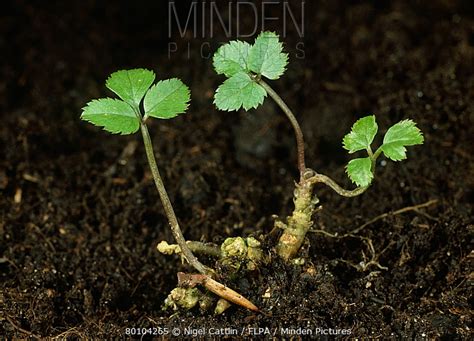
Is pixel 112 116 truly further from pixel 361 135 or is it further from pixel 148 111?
pixel 361 135

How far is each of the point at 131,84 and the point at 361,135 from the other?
484 mm

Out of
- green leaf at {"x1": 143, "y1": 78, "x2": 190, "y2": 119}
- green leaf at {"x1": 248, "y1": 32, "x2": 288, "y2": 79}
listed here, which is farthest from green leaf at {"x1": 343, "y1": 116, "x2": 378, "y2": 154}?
green leaf at {"x1": 143, "y1": 78, "x2": 190, "y2": 119}

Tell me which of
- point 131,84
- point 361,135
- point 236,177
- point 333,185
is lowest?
point 236,177

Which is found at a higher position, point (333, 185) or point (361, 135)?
point (361, 135)

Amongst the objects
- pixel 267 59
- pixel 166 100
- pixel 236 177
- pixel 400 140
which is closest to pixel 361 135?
pixel 400 140

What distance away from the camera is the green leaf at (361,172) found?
4.35 feet

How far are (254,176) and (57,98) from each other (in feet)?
2.38

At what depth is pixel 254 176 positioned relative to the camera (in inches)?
79.0

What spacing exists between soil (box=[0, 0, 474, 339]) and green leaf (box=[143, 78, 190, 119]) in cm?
37

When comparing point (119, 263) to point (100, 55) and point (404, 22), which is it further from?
point (404, 22)

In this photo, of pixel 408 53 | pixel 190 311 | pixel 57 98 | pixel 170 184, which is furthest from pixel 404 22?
pixel 190 311

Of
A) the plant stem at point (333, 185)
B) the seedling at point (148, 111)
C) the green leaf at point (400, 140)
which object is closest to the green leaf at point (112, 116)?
the seedling at point (148, 111)

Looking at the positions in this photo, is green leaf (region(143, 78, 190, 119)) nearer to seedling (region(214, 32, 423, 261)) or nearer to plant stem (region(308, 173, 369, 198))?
seedling (region(214, 32, 423, 261))

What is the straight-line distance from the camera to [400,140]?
136 cm
